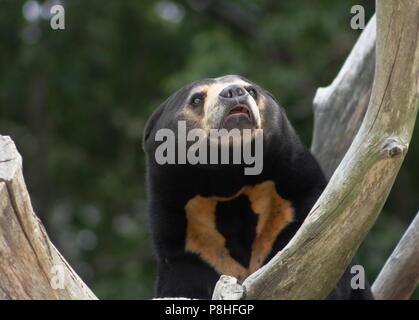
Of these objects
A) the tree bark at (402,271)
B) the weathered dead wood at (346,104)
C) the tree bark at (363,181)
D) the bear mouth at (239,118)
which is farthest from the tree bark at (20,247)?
the weathered dead wood at (346,104)

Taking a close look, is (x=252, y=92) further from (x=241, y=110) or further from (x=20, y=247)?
(x=20, y=247)

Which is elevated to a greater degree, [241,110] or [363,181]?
[241,110]

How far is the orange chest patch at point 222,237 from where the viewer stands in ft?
19.4

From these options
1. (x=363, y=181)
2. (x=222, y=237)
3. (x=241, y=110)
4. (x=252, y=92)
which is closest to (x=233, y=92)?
(x=241, y=110)

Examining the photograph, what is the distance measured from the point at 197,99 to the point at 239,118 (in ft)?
1.46

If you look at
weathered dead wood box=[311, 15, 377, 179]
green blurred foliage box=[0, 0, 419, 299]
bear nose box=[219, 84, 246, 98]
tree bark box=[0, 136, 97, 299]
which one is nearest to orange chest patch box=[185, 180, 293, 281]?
bear nose box=[219, 84, 246, 98]

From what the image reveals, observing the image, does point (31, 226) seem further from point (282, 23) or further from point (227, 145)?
point (282, 23)

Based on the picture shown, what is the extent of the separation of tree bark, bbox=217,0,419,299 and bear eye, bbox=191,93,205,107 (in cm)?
145

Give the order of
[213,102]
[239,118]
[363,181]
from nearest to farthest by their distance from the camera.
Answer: [363,181]
[239,118]
[213,102]

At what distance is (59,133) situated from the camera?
14180mm

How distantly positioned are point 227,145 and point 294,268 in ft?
4.00

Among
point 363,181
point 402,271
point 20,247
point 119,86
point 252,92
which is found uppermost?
point 252,92

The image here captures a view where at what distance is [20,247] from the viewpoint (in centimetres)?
427

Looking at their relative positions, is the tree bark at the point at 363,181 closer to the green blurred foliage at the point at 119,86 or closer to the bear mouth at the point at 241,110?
the bear mouth at the point at 241,110
